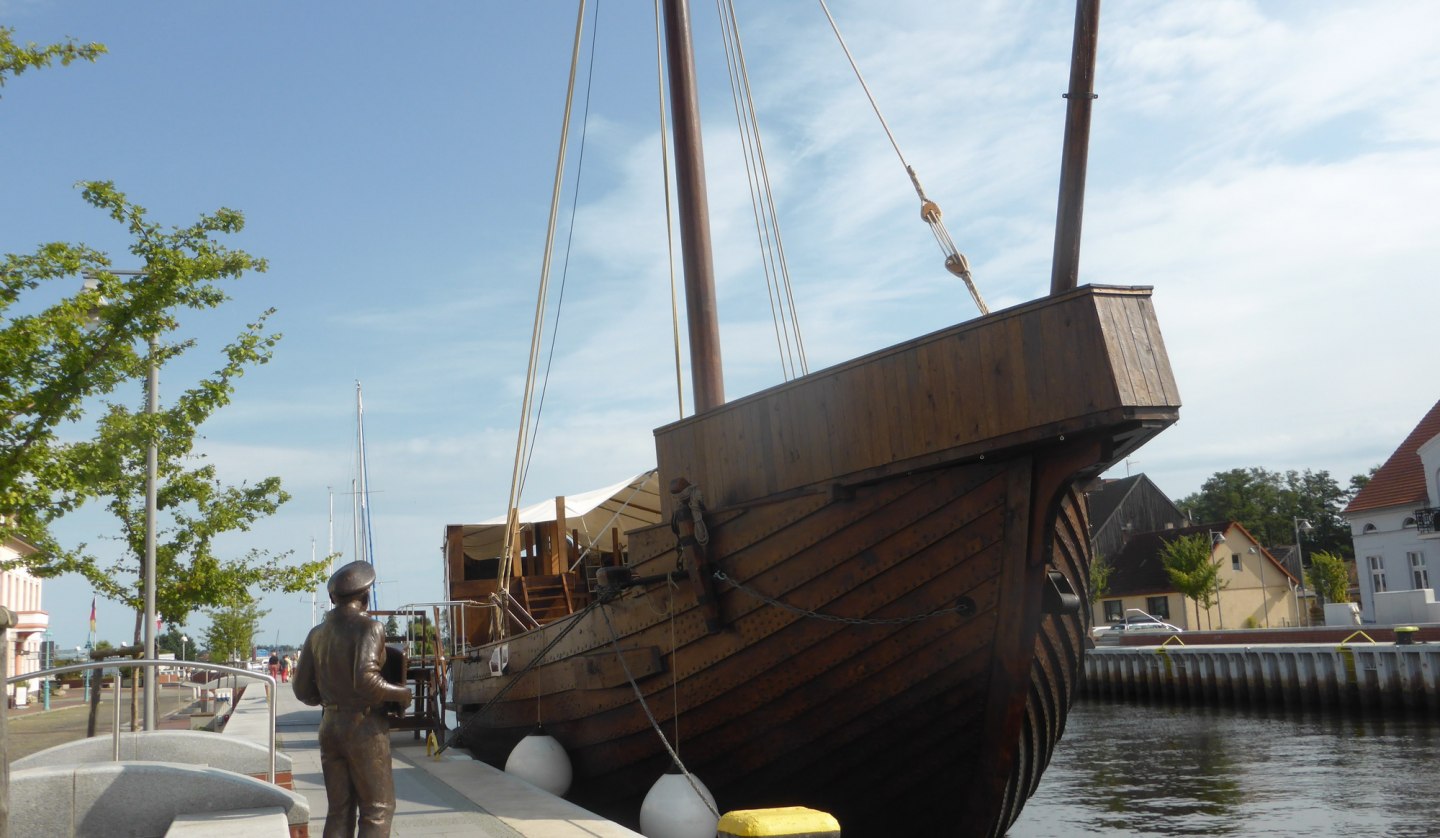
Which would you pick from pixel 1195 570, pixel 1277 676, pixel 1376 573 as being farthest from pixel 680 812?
pixel 1195 570

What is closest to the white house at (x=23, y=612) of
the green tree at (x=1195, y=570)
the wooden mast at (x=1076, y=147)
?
the wooden mast at (x=1076, y=147)

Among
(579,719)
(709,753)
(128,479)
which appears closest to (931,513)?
(709,753)

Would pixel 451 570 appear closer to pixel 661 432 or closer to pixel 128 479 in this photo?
pixel 128 479

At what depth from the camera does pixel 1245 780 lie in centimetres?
1499

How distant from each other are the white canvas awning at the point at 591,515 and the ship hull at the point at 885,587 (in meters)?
5.50

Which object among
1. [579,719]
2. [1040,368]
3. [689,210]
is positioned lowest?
[579,719]

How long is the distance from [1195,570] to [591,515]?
114 ft

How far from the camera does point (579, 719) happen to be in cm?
995

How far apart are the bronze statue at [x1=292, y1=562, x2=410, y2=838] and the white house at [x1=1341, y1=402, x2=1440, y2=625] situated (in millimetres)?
32433

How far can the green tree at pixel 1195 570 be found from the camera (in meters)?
43.5

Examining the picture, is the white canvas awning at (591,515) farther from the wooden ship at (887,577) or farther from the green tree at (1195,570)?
the green tree at (1195,570)

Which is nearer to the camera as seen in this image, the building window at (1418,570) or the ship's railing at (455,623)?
the ship's railing at (455,623)

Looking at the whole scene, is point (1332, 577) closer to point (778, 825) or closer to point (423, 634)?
point (423, 634)

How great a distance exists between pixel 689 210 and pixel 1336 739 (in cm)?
1490
